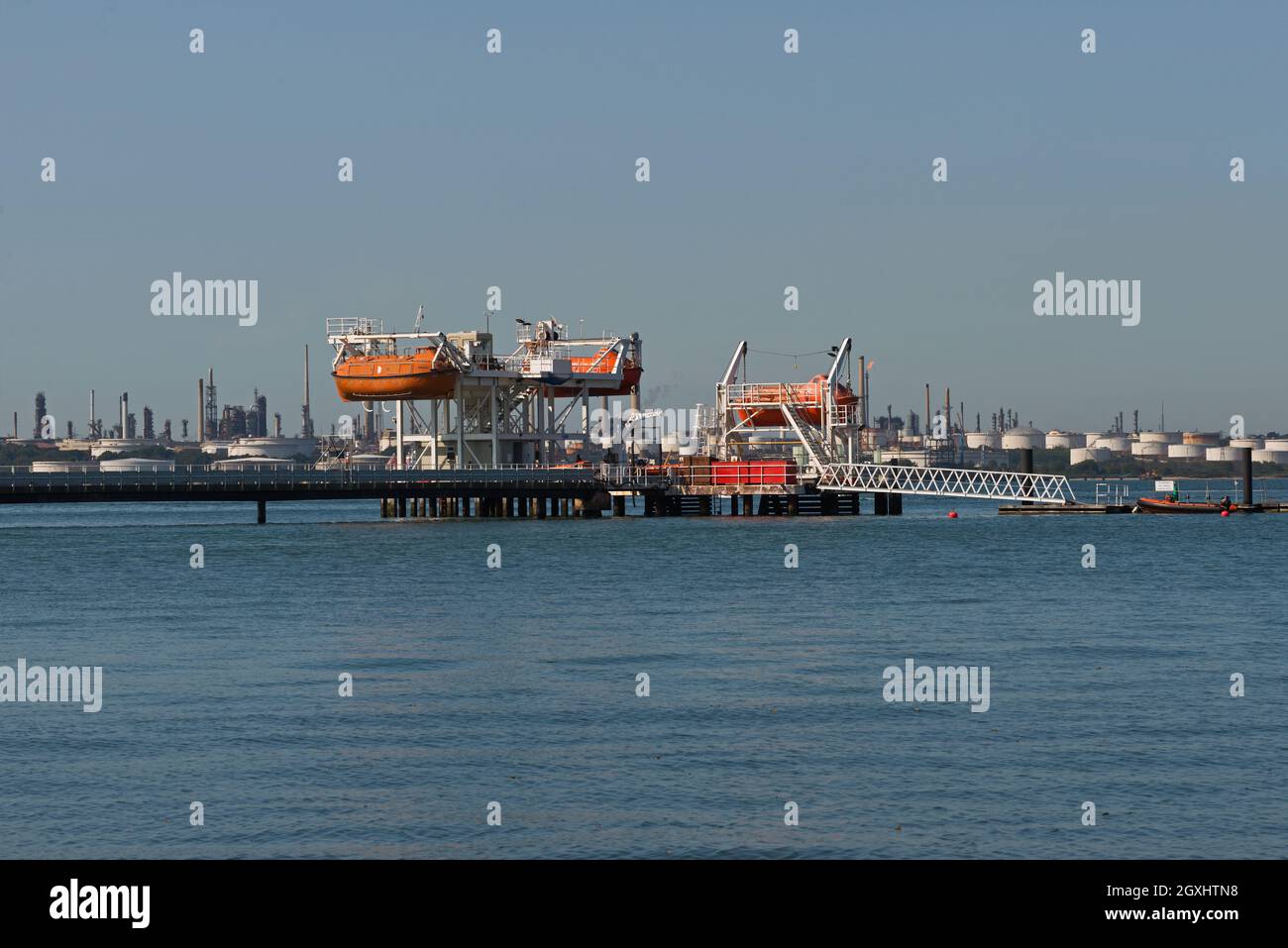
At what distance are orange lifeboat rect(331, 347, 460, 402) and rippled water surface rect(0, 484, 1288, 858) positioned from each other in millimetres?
41706

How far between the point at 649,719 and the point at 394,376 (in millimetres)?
76247

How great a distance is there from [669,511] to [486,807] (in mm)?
90878

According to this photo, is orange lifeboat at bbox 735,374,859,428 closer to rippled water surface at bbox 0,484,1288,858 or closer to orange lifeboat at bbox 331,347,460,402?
orange lifeboat at bbox 331,347,460,402

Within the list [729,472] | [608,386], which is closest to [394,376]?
[608,386]

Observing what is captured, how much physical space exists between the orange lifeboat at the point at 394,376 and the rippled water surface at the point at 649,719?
137 ft

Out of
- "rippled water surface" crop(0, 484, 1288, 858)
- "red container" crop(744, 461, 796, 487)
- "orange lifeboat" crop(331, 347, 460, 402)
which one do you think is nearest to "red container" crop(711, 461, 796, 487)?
"red container" crop(744, 461, 796, 487)

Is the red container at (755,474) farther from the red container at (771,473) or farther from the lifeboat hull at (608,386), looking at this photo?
the lifeboat hull at (608,386)

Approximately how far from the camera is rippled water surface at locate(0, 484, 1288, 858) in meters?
19.9

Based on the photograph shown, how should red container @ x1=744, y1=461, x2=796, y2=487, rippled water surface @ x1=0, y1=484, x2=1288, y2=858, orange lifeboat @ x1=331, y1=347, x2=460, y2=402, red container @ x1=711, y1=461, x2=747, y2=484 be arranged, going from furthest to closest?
red container @ x1=711, y1=461, x2=747, y2=484
red container @ x1=744, y1=461, x2=796, y2=487
orange lifeboat @ x1=331, y1=347, x2=460, y2=402
rippled water surface @ x1=0, y1=484, x2=1288, y2=858

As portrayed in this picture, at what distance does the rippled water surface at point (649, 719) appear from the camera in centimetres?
1994

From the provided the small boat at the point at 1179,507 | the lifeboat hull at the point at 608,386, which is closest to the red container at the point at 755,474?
the lifeboat hull at the point at 608,386

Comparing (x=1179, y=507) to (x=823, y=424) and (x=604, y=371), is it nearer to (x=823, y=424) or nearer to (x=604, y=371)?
(x=823, y=424)

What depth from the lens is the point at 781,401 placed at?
109125 millimetres
